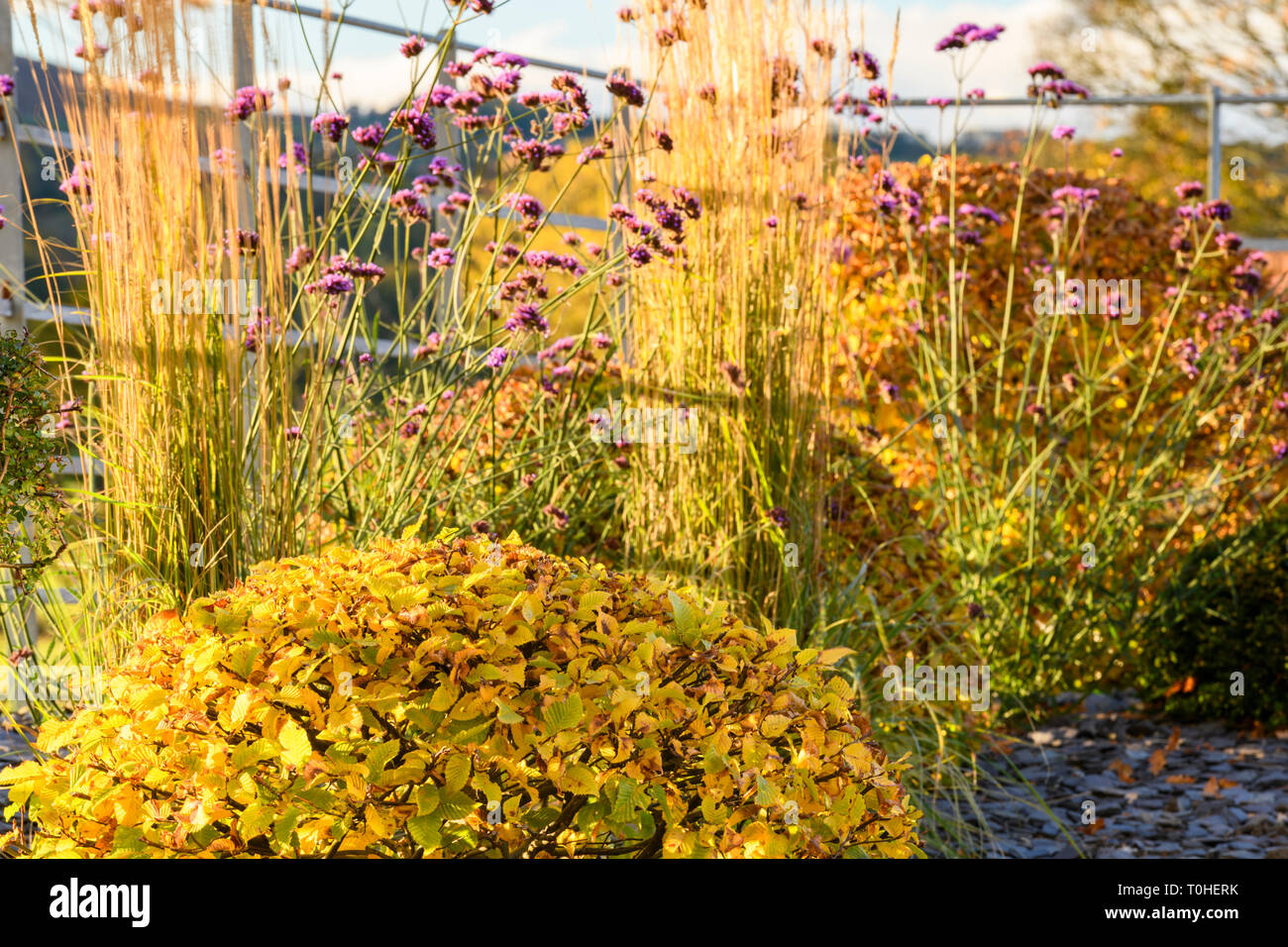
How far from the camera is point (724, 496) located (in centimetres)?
301

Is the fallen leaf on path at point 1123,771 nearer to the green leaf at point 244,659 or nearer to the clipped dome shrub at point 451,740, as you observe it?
the clipped dome shrub at point 451,740

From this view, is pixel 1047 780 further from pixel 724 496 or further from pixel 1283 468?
pixel 1283 468

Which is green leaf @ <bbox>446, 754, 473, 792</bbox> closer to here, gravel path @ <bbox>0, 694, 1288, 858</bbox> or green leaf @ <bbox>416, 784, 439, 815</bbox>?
green leaf @ <bbox>416, 784, 439, 815</bbox>

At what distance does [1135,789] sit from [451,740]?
2783 mm

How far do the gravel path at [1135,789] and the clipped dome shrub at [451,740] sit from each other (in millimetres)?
1561

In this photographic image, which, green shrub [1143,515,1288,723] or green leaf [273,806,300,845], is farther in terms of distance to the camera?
green shrub [1143,515,1288,723]

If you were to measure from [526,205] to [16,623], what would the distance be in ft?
5.78

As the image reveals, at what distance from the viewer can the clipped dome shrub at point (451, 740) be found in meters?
1.62

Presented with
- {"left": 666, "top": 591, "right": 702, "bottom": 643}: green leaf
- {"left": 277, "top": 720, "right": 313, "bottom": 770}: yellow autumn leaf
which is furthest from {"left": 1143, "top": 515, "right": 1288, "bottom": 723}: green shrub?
{"left": 277, "top": 720, "right": 313, "bottom": 770}: yellow autumn leaf

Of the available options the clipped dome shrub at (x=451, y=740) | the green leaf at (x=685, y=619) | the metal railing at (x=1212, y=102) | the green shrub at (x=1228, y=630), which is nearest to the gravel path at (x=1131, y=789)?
the green shrub at (x=1228, y=630)

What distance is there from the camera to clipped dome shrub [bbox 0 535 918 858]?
1619mm

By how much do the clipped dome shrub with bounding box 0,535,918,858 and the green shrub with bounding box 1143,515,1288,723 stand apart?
2.77 m

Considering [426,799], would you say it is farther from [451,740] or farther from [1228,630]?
[1228,630]

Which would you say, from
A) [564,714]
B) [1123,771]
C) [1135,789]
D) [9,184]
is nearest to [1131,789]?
[1135,789]
